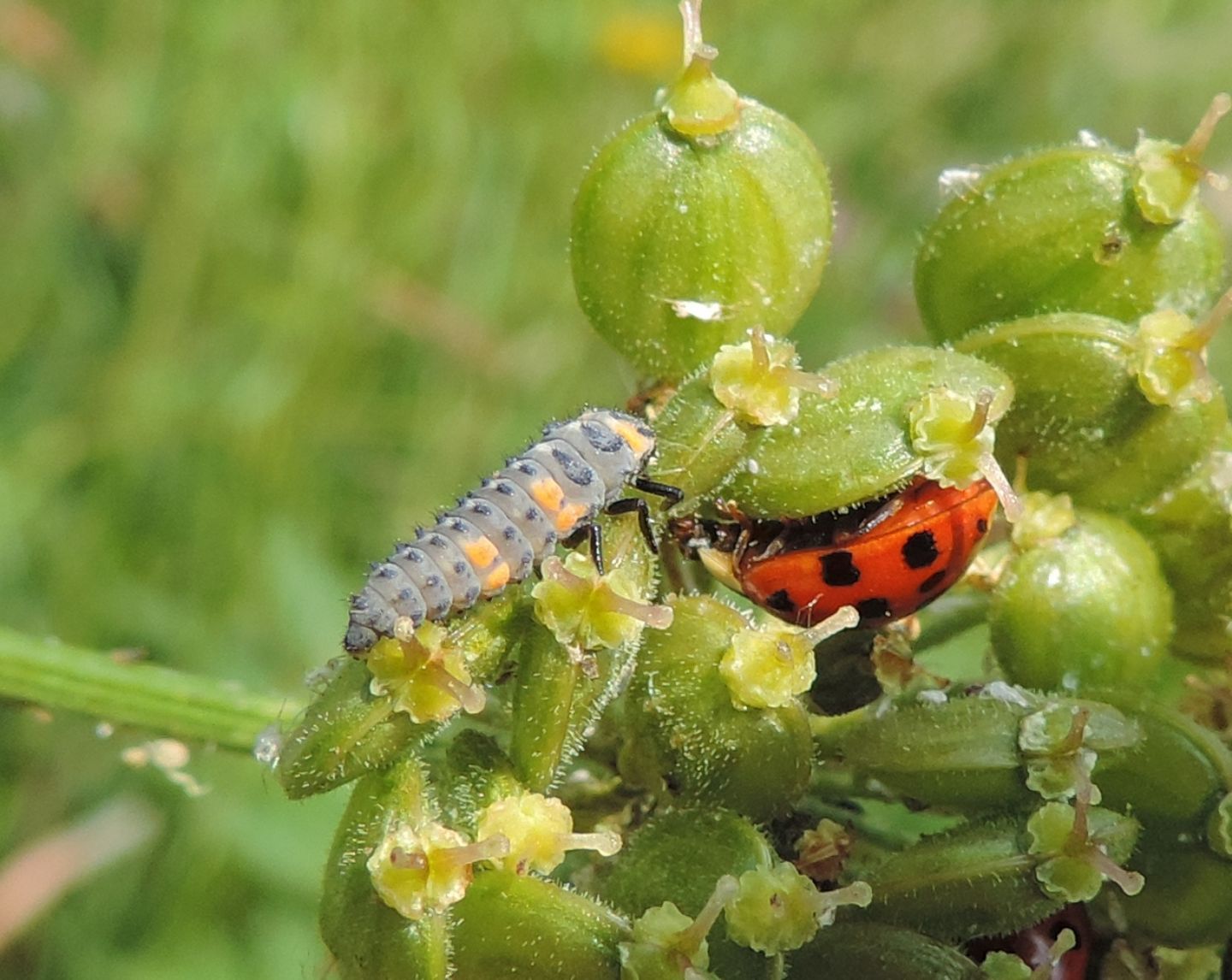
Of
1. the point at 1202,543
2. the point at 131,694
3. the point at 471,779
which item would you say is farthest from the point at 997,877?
the point at 131,694

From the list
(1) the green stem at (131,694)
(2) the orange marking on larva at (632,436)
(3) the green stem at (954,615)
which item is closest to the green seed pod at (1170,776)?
(3) the green stem at (954,615)

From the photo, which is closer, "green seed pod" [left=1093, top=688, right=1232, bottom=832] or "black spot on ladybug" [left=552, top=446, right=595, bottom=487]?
"green seed pod" [left=1093, top=688, right=1232, bottom=832]

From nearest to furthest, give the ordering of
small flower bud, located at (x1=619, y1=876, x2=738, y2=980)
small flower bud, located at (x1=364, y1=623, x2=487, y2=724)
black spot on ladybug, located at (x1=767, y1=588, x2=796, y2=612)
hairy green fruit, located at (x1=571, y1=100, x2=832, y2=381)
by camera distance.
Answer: small flower bud, located at (x1=619, y1=876, x2=738, y2=980) < small flower bud, located at (x1=364, y1=623, x2=487, y2=724) < black spot on ladybug, located at (x1=767, y1=588, x2=796, y2=612) < hairy green fruit, located at (x1=571, y1=100, x2=832, y2=381)

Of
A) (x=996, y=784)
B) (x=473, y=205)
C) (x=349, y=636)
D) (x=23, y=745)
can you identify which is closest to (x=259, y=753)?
(x=349, y=636)

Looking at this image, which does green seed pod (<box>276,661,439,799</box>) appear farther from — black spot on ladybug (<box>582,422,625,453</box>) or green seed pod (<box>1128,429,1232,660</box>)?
green seed pod (<box>1128,429,1232,660</box>)

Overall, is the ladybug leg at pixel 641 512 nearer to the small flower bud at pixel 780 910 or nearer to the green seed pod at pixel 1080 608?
the small flower bud at pixel 780 910

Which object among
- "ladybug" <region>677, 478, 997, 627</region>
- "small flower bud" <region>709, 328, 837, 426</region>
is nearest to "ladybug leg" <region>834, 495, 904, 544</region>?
"ladybug" <region>677, 478, 997, 627</region>
